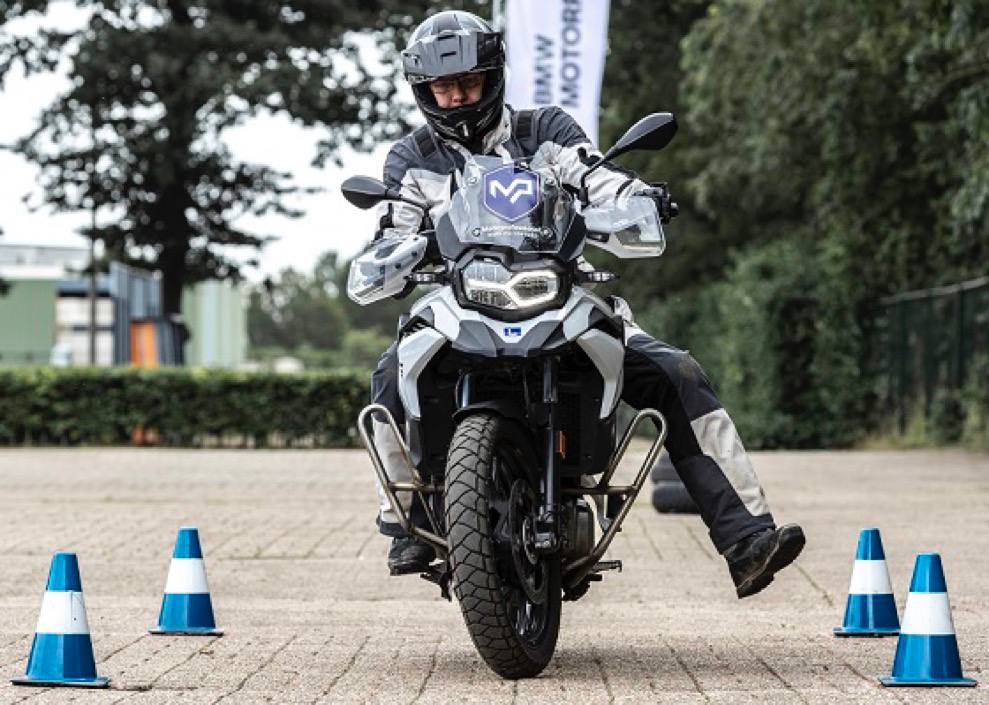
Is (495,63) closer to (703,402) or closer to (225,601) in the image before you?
(703,402)

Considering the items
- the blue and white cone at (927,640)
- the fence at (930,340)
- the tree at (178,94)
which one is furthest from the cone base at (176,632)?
the tree at (178,94)

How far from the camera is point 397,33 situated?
140 feet

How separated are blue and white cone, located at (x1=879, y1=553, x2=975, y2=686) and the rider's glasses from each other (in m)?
2.08

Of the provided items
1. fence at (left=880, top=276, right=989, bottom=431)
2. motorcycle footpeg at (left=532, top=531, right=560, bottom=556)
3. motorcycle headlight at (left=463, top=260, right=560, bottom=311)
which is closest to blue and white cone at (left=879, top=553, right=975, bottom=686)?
motorcycle footpeg at (left=532, top=531, right=560, bottom=556)

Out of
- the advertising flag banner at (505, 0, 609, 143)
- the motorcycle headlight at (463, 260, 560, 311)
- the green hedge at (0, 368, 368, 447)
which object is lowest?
the green hedge at (0, 368, 368, 447)

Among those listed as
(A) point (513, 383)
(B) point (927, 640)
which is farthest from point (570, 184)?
(B) point (927, 640)

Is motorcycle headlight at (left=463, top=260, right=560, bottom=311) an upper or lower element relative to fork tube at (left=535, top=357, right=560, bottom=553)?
upper

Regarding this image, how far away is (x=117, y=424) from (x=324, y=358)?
362 ft

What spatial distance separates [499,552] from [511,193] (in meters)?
1.11

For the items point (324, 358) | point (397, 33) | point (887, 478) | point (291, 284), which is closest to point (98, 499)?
point (887, 478)

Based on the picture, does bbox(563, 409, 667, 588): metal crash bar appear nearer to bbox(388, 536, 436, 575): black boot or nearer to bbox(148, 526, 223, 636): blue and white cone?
bbox(388, 536, 436, 575): black boot

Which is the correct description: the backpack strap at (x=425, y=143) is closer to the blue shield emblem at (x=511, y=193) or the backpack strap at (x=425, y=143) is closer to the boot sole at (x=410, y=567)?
the blue shield emblem at (x=511, y=193)

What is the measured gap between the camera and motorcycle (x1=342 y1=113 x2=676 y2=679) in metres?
6.34

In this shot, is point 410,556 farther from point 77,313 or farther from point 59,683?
point 77,313
